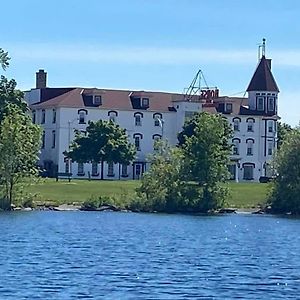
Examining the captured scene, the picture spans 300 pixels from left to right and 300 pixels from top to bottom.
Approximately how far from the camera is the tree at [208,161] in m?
117

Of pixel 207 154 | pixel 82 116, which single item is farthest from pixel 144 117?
pixel 207 154

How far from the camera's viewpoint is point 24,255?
196 feet

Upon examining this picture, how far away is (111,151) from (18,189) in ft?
138

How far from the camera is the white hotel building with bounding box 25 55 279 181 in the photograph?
164 m

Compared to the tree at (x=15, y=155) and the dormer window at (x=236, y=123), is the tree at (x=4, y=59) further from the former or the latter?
the dormer window at (x=236, y=123)

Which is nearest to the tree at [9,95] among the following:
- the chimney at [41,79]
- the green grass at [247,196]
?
the green grass at [247,196]

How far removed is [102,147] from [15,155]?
1663 inches

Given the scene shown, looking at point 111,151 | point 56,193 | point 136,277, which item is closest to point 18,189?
point 56,193

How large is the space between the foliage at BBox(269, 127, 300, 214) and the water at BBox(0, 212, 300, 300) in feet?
58.9

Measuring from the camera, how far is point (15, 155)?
112 meters

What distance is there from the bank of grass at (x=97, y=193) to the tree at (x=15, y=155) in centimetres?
355

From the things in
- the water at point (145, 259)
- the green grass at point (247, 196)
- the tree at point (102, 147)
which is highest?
the tree at point (102, 147)

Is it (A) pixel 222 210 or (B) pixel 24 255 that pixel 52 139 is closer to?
(A) pixel 222 210

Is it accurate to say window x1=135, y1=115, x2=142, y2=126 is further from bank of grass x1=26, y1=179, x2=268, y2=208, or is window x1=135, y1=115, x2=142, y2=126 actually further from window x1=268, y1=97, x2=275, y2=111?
bank of grass x1=26, y1=179, x2=268, y2=208
